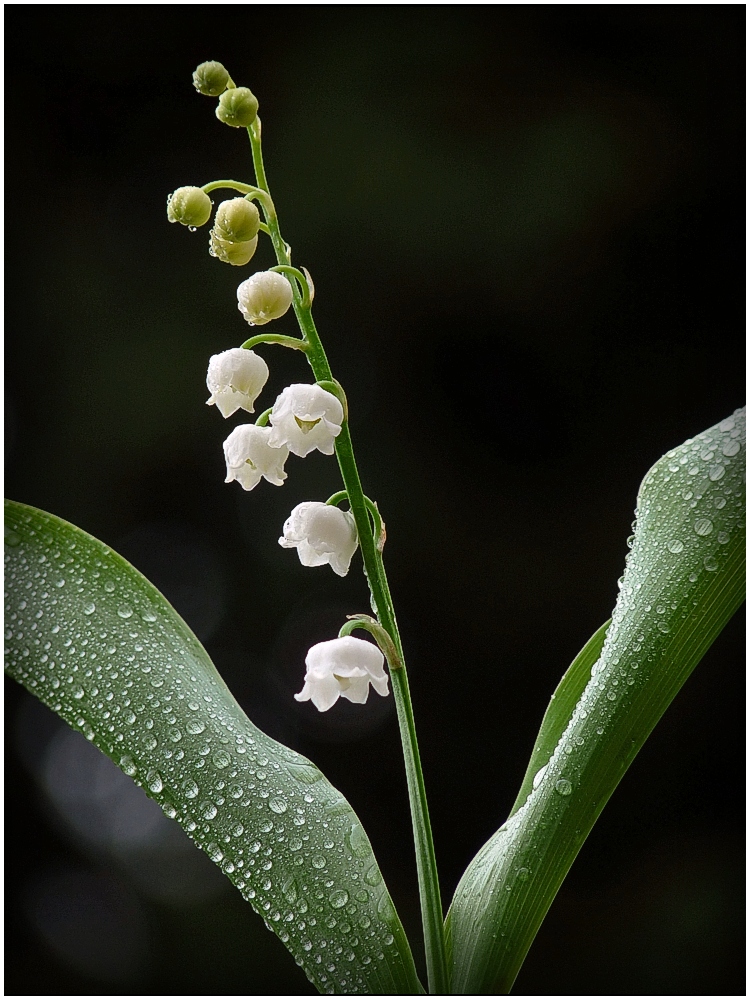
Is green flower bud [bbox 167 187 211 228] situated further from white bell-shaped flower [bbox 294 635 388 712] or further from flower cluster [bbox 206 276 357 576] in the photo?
white bell-shaped flower [bbox 294 635 388 712]

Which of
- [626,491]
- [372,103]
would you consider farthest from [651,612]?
[372,103]

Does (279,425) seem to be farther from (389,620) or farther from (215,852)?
(215,852)

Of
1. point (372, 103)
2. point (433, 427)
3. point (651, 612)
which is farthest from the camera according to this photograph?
point (433, 427)

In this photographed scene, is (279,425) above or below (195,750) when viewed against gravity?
above

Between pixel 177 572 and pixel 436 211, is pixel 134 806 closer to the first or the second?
pixel 177 572

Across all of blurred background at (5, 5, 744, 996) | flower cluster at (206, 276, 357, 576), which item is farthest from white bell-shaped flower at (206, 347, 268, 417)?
blurred background at (5, 5, 744, 996)

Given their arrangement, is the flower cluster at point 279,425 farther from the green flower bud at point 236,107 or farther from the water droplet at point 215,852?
the water droplet at point 215,852

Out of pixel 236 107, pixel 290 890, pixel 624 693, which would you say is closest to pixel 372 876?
A: pixel 290 890
